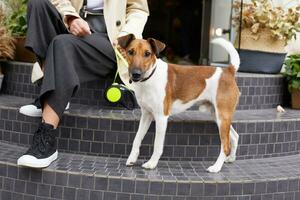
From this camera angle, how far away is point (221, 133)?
3.27 metres

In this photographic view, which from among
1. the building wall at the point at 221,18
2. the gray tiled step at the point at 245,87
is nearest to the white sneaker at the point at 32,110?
the gray tiled step at the point at 245,87

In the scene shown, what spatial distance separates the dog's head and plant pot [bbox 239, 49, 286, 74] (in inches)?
76.9

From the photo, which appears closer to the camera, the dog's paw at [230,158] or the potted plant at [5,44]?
the dog's paw at [230,158]

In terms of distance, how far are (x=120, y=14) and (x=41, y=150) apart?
113cm

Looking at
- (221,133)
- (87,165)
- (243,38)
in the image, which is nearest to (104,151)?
(87,165)

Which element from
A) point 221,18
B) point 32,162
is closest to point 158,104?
point 32,162

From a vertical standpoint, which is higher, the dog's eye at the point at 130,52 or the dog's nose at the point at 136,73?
the dog's eye at the point at 130,52

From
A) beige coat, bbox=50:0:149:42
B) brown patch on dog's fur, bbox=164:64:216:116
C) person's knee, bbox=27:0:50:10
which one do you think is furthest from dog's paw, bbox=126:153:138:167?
person's knee, bbox=27:0:50:10

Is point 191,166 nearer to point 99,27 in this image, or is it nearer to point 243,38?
point 99,27

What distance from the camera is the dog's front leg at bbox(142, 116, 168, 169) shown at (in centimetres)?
316

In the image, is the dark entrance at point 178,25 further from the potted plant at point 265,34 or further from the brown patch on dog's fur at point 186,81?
the brown patch on dog's fur at point 186,81

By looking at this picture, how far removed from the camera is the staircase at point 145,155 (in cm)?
309

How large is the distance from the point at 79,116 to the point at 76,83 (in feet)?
1.32

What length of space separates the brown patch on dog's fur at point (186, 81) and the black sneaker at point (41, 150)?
30.3 inches
